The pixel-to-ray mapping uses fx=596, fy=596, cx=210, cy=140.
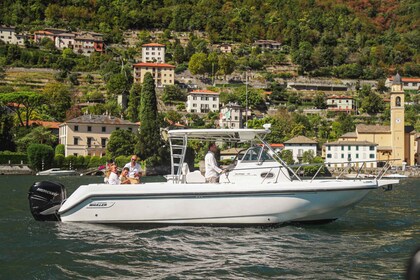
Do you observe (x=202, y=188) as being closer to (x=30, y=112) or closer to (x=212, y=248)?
(x=212, y=248)

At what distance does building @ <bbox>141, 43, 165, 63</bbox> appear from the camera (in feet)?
472

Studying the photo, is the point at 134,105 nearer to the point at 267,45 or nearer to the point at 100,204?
the point at 267,45

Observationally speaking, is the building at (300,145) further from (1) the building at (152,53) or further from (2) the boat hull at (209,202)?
(2) the boat hull at (209,202)

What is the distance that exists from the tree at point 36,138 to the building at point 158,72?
50.3 m

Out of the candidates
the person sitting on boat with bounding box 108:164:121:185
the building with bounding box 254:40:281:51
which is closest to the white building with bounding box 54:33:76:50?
the building with bounding box 254:40:281:51

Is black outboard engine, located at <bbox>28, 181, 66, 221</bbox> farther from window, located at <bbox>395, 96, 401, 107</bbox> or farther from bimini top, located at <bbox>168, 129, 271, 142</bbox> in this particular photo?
window, located at <bbox>395, 96, 401, 107</bbox>

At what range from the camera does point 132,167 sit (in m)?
15.4

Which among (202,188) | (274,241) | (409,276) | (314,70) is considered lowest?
(274,241)

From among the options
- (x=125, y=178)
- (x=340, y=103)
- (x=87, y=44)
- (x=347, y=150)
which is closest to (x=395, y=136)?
(x=347, y=150)

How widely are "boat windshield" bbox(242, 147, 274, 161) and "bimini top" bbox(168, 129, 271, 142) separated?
18.1 inches

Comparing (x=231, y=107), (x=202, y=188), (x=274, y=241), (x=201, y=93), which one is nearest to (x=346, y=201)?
(x=274, y=241)

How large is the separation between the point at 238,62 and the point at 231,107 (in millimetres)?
41635

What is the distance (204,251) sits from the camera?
11812 millimetres

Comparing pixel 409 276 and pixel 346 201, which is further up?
pixel 409 276
